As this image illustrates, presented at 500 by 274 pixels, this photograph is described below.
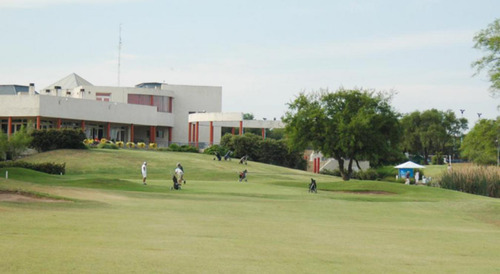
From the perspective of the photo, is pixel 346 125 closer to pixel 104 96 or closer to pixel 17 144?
pixel 17 144

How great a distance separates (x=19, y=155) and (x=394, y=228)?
49931 mm

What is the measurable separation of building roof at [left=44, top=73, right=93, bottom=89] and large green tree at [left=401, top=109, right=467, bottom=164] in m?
56.0

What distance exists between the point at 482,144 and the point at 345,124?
43.9 metres

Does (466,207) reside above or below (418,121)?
below

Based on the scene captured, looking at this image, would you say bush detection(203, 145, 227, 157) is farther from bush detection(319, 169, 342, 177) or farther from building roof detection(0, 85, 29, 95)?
building roof detection(0, 85, 29, 95)

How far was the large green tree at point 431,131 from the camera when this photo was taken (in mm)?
120125

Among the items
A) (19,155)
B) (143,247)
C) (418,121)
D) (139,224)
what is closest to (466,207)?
(139,224)

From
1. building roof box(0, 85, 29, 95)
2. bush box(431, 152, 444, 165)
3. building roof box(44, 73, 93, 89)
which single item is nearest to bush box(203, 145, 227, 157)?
building roof box(0, 85, 29, 95)

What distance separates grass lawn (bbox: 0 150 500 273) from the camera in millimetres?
11383

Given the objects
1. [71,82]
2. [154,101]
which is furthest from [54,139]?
[71,82]

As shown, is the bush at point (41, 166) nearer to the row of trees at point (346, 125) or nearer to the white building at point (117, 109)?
the row of trees at point (346, 125)

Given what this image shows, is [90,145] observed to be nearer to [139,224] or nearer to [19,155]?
[19,155]

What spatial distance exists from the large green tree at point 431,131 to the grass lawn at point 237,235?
88384mm

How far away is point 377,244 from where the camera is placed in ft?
52.7
